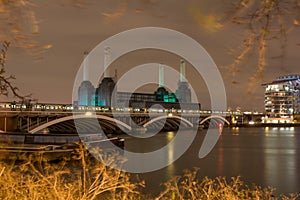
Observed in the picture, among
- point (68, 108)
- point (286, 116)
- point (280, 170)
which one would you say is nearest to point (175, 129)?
point (68, 108)

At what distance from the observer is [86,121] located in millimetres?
46375

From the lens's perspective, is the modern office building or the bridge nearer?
the bridge

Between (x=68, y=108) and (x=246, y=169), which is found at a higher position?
(x=68, y=108)

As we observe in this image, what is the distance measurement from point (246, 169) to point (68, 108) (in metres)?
27.0

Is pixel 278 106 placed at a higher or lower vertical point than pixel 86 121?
higher

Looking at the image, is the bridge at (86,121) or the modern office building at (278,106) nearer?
the bridge at (86,121)

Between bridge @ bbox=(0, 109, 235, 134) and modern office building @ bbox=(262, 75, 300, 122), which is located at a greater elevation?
modern office building @ bbox=(262, 75, 300, 122)

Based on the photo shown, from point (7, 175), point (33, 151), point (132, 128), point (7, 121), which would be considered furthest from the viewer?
point (132, 128)

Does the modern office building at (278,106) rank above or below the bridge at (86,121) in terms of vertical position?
above

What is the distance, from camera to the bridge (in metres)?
33.6

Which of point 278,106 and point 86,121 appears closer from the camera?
point 86,121

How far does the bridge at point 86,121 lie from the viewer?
33600 mm

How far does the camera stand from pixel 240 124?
98.9m

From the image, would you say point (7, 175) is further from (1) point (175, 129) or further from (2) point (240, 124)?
(2) point (240, 124)
